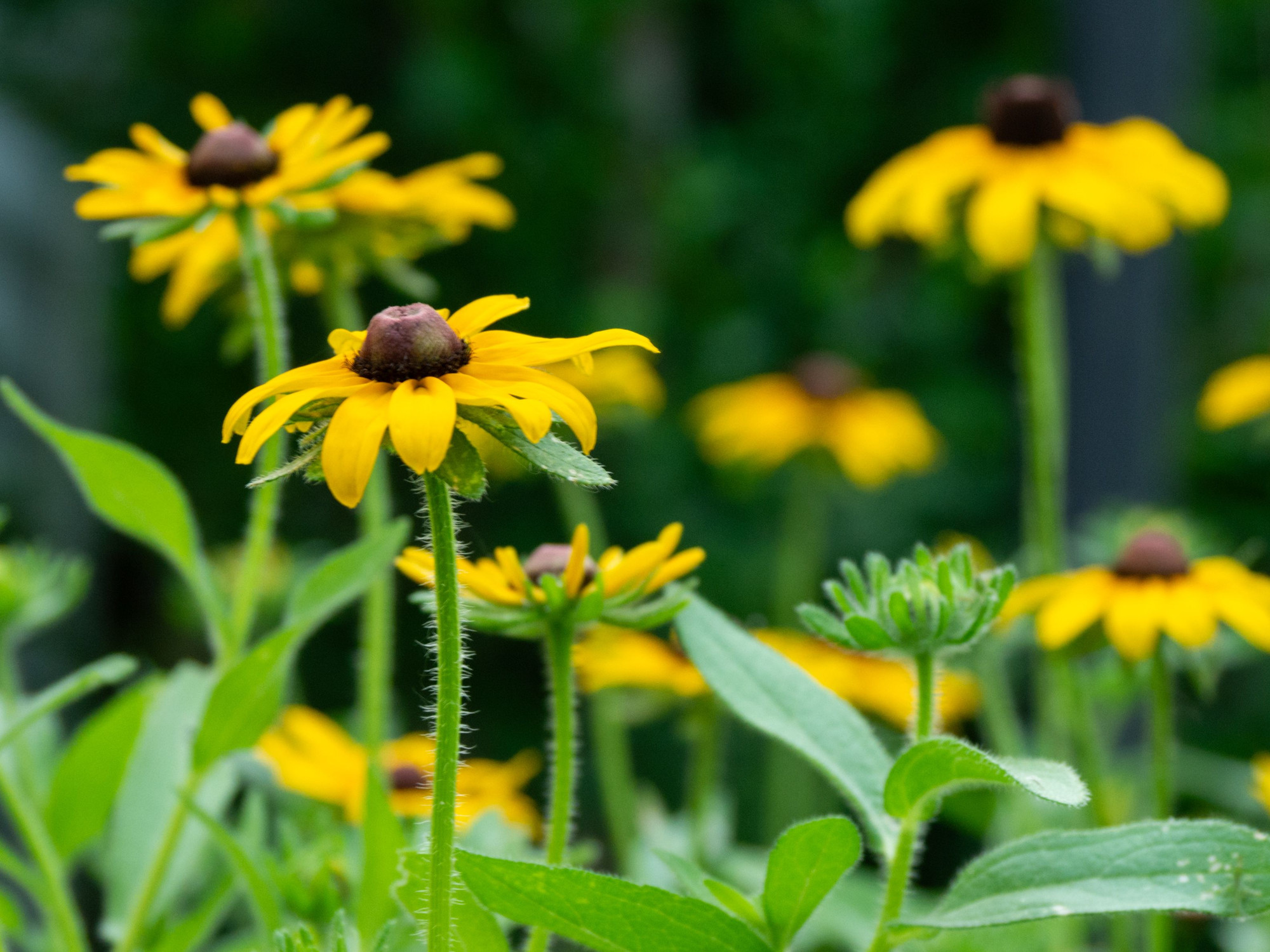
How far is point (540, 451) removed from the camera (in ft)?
1.37

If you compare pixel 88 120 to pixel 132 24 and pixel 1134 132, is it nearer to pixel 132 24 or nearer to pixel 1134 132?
pixel 132 24

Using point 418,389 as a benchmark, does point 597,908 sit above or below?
below

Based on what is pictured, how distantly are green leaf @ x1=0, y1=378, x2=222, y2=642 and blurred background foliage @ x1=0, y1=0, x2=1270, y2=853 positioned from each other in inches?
87.5

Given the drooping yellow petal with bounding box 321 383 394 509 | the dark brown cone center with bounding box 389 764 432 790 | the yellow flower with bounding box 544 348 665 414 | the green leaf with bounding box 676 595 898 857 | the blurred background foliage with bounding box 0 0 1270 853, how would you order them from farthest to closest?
the blurred background foliage with bounding box 0 0 1270 853 → the yellow flower with bounding box 544 348 665 414 → the dark brown cone center with bounding box 389 764 432 790 → the green leaf with bounding box 676 595 898 857 → the drooping yellow petal with bounding box 321 383 394 509

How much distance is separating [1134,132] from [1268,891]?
0.66 metres

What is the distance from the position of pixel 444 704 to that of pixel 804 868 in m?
0.14

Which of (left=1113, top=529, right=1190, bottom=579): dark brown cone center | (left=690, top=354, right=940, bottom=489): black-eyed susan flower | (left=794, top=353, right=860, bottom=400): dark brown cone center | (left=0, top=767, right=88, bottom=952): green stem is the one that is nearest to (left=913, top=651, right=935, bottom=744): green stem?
(left=1113, top=529, right=1190, bottom=579): dark brown cone center

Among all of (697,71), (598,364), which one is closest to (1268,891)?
(598,364)

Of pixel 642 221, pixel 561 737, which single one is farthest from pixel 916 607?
pixel 642 221

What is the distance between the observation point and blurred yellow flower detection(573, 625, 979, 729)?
0.89 metres

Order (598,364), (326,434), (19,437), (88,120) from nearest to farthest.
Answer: (326,434) → (598,364) → (19,437) → (88,120)

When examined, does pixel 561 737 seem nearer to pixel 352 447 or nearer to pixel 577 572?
pixel 577 572

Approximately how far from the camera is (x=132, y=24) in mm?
3432

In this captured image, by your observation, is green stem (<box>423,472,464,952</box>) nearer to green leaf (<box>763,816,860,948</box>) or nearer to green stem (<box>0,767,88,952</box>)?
green leaf (<box>763,816,860,948</box>)
